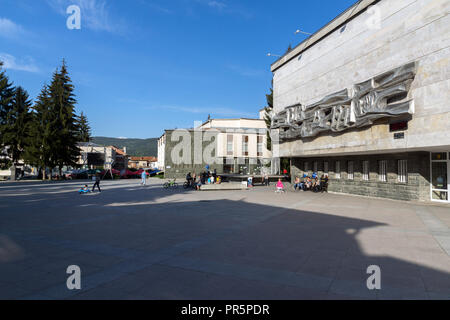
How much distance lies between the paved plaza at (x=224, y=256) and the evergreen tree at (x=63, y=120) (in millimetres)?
31301

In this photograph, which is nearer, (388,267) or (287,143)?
(388,267)

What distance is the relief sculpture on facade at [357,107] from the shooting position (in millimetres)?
14231

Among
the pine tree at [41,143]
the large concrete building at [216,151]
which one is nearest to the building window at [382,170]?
the large concrete building at [216,151]

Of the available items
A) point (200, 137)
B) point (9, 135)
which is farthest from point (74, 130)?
point (200, 137)

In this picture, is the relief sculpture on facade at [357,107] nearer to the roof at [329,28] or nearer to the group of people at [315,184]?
the group of people at [315,184]

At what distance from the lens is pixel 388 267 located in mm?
5312

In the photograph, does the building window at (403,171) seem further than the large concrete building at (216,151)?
No

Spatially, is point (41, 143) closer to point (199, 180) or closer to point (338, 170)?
point (199, 180)

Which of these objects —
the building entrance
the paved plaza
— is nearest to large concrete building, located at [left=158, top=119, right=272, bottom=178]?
the building entrance

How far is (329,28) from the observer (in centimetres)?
2041

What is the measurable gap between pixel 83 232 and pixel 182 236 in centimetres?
304

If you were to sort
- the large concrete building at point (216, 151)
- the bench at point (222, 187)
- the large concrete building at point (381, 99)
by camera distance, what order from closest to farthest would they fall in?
the large concrete building at point (381, 99), the bench at point (222, 187), the large concrete building at point (216, 151)
